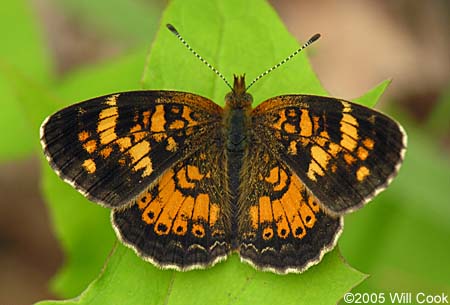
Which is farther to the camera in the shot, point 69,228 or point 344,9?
point 344,9

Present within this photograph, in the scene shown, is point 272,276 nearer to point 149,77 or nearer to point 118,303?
point 118,303

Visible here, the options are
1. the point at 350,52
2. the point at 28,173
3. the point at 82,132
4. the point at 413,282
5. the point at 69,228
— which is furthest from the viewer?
the point at 350,52

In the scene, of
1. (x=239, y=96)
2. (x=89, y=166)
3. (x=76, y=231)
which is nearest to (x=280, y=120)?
(x=239, y=96)

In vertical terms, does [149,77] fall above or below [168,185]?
above

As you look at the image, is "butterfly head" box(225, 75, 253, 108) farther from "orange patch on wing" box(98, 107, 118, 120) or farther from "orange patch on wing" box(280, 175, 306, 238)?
Result: "orange patch on wing" box(98, 107, 118, 120)

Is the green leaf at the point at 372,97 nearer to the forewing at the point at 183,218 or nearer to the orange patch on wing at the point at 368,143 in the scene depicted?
the orange patch on wing at the point at 368,143

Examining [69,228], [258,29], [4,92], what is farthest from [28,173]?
[258,29]
